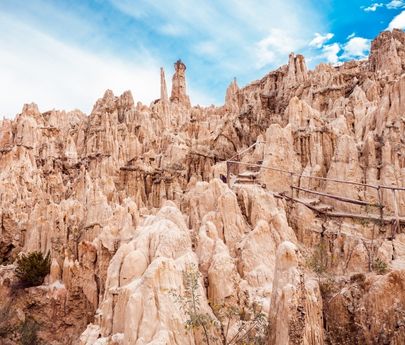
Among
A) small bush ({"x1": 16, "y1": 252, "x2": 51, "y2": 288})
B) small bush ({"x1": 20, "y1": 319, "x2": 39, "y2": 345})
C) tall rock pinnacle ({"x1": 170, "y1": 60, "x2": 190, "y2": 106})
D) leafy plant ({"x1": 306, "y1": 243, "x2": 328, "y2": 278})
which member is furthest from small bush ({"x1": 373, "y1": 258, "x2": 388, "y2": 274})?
tall rock pinnacle ({"x1": 170, "y1": 60, "x2": 190, "y2": 106})

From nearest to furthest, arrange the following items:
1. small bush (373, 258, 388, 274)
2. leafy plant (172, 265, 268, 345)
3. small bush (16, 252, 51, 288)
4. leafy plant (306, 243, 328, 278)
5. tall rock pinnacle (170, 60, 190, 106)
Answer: leafy plant (172, 265, 268, 345) < small bush (373, 258, 388, 274) < leafy plant (306, 243, 328, 278) < small bush (16, 252, 51, 288) < tall rock pinnacle (170, 60, 190, 106)

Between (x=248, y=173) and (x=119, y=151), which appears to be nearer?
(x=248, y=173)

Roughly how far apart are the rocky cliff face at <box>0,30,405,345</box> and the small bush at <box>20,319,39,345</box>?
1.55 ft

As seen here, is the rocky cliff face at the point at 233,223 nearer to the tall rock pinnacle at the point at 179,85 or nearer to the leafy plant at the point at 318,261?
the leafy plant at the point at 318,261

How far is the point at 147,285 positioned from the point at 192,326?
1.98 meters

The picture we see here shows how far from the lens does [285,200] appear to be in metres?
23.6

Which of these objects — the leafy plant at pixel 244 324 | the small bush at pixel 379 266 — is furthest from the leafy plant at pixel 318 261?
the leafy plant at pixel 244 324

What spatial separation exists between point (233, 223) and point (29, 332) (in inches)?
591

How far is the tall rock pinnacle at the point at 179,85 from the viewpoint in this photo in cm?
9019

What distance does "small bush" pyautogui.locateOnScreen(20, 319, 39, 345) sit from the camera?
77.9 feet

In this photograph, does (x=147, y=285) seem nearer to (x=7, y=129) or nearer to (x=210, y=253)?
(x=210, y=253)

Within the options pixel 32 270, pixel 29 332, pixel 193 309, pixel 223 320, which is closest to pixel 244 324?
pixel 223 320

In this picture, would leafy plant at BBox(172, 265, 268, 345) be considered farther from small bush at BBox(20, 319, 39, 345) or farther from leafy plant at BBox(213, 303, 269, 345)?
small bush at BBox(20, 319, 39, 345)

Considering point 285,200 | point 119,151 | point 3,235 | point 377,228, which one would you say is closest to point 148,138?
point 119,151
